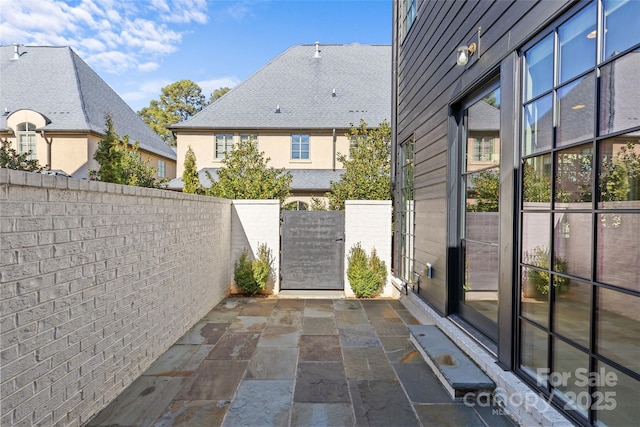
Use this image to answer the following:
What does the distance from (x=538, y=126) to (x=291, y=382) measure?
2.90 metres

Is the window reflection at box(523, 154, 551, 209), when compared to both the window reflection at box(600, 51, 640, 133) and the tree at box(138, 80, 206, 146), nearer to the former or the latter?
the window reflection at box(600, 51, 640, 133)

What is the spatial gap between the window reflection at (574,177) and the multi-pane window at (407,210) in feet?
11.4

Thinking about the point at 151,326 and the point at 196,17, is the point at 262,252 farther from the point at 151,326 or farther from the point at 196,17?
the point at 196,17

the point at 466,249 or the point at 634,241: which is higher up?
the point at 634,241

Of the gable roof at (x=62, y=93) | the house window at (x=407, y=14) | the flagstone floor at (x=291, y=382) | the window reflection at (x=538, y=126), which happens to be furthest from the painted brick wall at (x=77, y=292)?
the gable roof at (x=62, y=93)

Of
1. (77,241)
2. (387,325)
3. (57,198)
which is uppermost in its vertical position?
(57,198)

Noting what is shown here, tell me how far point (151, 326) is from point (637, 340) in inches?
149

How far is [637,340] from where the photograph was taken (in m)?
1.70

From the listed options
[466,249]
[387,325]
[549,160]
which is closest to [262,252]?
[387,325]

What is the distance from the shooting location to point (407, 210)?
6.25 m

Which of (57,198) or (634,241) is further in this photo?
(57,198)

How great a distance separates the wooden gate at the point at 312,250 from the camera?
7.02 metres

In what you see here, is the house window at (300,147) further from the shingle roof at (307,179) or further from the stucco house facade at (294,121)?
the shingle roof at (307,179)

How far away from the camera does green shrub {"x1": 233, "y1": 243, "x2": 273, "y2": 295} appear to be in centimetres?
661
